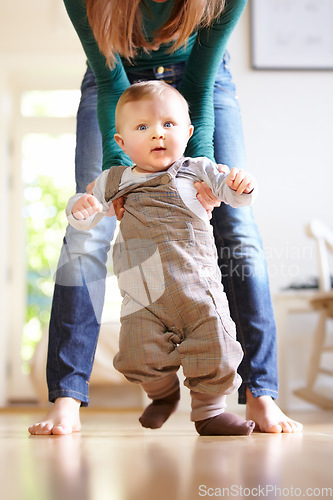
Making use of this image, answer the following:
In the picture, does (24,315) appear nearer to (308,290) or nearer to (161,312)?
(308,290)

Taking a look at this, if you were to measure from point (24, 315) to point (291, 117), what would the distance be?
198cm

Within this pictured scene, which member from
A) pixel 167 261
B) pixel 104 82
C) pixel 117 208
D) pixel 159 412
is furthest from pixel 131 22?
pixel 159 412

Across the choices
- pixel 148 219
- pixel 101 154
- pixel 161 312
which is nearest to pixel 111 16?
pixel 101 154

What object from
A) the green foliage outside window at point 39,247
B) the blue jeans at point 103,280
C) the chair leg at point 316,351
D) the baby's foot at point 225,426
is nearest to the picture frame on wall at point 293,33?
the chair leg at point 316,351

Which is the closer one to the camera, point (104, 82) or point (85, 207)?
point (85, 207)

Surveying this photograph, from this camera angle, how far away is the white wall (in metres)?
2.93

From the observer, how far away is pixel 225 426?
3.09 feet

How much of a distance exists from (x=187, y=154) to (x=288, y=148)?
1.95 metres

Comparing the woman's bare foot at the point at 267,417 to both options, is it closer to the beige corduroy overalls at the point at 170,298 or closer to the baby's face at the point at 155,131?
the beige corduroy overalls at the point at 170,298

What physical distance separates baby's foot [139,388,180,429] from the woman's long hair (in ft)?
1.99

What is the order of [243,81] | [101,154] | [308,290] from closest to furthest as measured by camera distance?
1. [101,154]
2. [308,290]
3. [243,81]

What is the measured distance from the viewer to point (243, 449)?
2.45 ft

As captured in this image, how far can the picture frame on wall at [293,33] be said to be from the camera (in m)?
3.01

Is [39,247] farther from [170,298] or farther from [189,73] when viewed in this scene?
[170,298]
